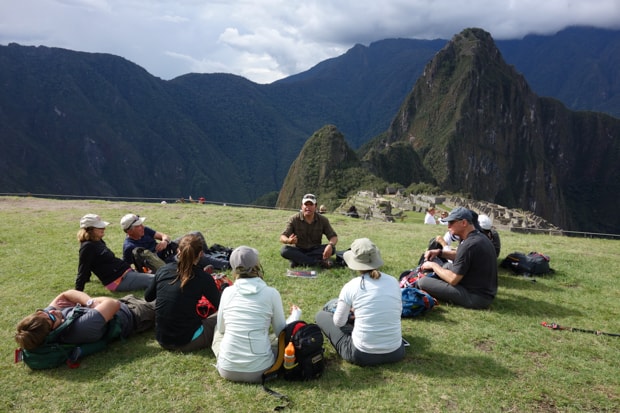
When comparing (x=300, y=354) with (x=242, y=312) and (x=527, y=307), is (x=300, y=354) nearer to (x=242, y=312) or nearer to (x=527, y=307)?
(x=242, y=312)

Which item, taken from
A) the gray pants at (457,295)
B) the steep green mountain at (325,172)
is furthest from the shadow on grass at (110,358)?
the steep green mountain at (325,172)

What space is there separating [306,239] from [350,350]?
4.71 metres

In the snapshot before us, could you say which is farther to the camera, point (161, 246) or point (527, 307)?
point (161, 246)

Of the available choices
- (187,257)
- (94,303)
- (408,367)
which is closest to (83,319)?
(94,303)

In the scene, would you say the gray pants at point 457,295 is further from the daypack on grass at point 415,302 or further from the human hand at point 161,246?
the human hand at point 161,246

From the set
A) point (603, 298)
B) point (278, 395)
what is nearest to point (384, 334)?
point (278, 395)

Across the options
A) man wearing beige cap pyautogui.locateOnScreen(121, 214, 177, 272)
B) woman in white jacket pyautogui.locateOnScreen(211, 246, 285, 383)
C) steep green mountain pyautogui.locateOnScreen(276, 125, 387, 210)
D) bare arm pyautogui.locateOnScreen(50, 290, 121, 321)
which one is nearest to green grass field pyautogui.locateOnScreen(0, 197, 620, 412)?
woman in white jacket pyautogui.locateOnScreen(211, 246, 285, 383)

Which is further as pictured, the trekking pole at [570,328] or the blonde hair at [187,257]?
the trekking pole at [570,328]

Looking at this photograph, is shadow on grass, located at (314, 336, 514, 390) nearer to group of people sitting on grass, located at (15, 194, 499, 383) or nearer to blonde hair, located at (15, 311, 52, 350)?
group of people sitting on grass, located at (15, 194, 499, 383)

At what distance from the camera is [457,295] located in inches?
287

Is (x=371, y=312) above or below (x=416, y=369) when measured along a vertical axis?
above

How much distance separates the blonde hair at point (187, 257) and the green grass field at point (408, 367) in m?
1.13

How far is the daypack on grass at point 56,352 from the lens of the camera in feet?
17.0

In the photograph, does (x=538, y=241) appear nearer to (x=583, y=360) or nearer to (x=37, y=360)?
(x=583, y=360)
